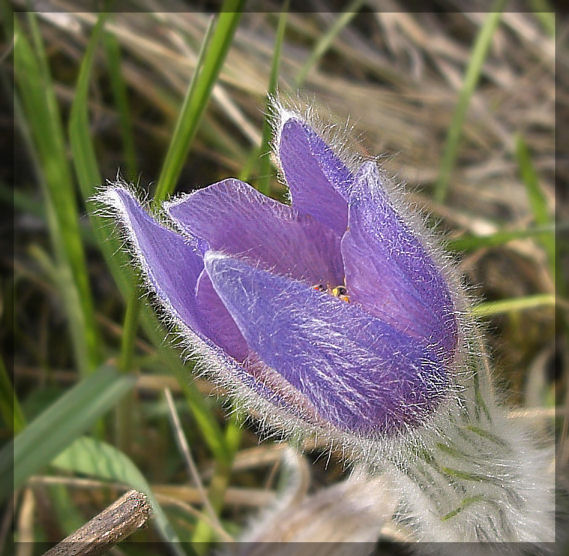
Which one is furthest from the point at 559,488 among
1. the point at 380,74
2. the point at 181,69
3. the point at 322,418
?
the point at 380,74

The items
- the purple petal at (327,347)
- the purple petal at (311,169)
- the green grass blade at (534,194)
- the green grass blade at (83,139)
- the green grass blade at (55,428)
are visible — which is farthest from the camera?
the green grass blade at (534,194)

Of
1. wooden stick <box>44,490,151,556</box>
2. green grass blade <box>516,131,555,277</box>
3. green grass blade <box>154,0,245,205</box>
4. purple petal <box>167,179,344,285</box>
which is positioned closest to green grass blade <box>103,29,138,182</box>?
green grass blade <box>154,0,245,205</box>

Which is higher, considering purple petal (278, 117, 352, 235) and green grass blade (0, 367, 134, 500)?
purple petal (278, 117, 352, 235)

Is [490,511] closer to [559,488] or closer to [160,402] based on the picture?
[559,488]

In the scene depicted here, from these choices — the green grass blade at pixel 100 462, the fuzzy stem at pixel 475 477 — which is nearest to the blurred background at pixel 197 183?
the green grass blade at pixel 100 462

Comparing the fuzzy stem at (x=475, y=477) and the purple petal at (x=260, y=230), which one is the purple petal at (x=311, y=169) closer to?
the purple petal at (x=260, y=230)

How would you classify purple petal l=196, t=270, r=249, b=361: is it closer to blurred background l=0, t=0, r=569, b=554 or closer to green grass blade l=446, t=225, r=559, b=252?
blurred background l=0, t=0, r=569, b=554

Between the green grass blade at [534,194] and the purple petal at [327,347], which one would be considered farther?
the green grass blade at [534,194]
